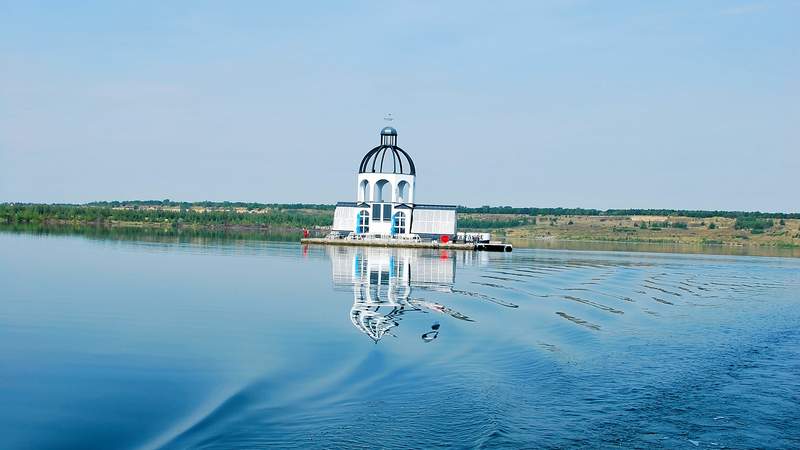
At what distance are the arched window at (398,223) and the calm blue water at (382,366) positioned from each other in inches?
2151

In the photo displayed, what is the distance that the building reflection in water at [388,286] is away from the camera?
2722 cm

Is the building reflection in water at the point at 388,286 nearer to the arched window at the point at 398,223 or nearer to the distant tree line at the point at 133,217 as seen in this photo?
the arched window at the point at 398,223

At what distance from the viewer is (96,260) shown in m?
51.8

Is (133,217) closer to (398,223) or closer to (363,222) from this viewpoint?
(363,222)

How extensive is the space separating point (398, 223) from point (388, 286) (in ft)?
181

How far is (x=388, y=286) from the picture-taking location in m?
40.2

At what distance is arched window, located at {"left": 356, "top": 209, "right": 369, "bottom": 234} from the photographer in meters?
95.7

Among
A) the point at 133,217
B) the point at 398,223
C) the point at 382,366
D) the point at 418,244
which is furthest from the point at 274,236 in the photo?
the point at 382,366

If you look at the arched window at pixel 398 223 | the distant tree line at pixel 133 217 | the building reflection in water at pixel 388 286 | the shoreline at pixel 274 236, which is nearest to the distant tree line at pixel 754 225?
the shoreline at pixel 274 236

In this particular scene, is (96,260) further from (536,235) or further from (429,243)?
(536,235)

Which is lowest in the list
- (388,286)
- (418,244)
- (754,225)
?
(388,286)

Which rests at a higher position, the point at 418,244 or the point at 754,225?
the point at 754,225

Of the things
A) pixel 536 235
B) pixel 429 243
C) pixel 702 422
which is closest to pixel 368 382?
pixel 702 422

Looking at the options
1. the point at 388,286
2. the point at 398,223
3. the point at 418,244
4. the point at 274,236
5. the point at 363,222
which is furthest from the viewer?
the point at 274,236
